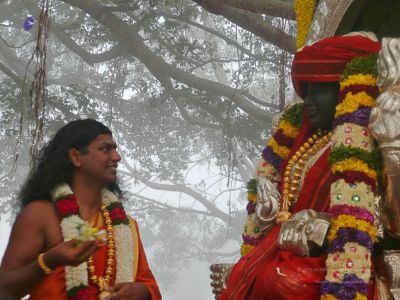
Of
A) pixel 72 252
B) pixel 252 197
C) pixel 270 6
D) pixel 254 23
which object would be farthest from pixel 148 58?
pixel 72 252

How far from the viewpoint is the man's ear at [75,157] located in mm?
4293

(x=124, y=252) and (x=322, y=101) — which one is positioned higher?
(x=322, y=101)

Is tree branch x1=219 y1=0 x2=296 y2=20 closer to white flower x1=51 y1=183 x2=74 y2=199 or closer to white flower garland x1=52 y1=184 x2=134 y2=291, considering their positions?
white flower garland x1=52 y1=184 x2=134 y2=291

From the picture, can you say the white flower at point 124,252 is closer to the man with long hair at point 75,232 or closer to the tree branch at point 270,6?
the man with long hair at point 75,232

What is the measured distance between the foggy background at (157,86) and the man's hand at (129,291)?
718mm

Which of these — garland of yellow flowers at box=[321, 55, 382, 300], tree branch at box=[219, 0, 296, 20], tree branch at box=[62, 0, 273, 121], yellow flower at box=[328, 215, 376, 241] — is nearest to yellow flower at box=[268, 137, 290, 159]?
garland of yellow flowers at box=[321, 55, 382, 300]

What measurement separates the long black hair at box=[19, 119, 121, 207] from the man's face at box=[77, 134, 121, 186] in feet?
0.11

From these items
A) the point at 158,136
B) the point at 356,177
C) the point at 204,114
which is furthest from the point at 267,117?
the point at 356,177

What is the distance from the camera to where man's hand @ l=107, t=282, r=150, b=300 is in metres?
4.02

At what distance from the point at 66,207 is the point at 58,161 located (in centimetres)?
30

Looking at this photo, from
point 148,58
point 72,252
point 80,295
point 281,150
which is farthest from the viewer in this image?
point 148,58

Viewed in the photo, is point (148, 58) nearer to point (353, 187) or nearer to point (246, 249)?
point (246, 249)

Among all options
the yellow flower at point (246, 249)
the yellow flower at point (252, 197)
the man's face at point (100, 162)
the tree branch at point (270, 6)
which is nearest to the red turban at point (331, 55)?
the yellow flower at point (252, 197)

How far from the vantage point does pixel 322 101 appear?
4.21 metres
